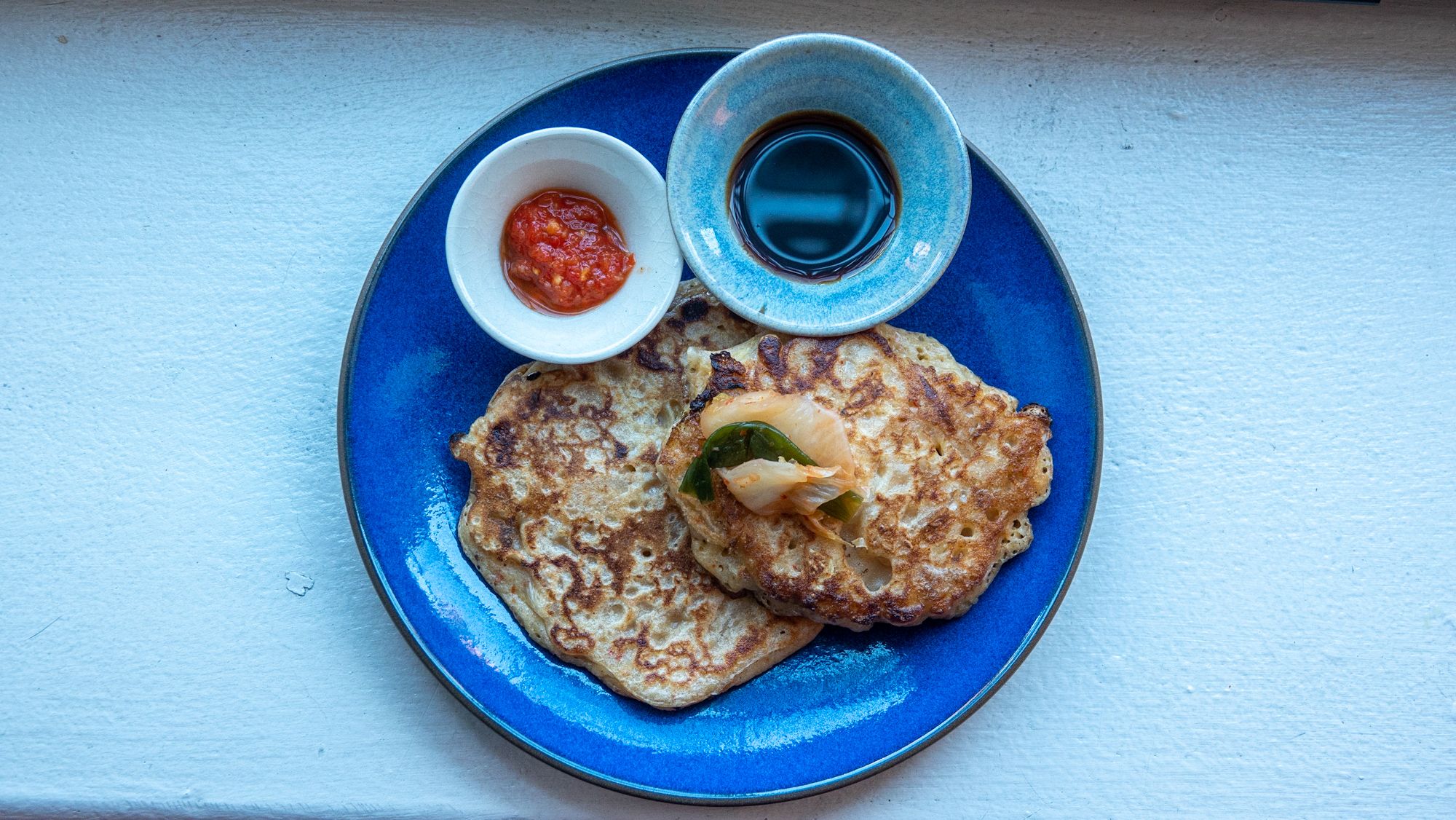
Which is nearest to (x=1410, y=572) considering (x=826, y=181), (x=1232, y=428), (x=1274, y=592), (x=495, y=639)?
(x=1274, y=592)

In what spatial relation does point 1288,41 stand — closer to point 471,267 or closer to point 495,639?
point 471,267

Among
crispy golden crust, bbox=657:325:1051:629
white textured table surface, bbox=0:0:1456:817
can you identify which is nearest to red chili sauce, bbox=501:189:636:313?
crispy golden crust, bbox=657:325:1051:629

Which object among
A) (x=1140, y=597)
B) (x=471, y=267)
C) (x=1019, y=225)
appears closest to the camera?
(x=471, y=267)

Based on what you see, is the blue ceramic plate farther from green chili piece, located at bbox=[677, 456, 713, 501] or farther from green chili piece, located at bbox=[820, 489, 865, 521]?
green chili piece, located at bbox=[677, 456, 713, 501]

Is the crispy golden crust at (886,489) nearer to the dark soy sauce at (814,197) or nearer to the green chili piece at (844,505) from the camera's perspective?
the green chili piece at (844,505)

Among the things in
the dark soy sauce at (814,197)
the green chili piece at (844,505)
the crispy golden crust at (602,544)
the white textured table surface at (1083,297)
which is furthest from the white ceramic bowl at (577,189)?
the green chili piece at (844,505)

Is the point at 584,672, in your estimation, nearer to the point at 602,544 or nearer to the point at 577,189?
the point at 602,544
